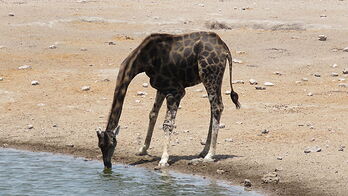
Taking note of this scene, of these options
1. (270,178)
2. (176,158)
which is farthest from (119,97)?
(270,178)

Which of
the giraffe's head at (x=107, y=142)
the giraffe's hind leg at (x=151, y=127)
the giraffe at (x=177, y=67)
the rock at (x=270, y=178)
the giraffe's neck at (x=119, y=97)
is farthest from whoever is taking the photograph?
the giraffe's hind leg at (x=151, y=127)

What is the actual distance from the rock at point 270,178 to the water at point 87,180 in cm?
52

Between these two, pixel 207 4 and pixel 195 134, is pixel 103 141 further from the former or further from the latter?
pixel 207 4

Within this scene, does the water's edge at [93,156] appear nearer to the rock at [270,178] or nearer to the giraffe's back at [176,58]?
the rock at [270,178]

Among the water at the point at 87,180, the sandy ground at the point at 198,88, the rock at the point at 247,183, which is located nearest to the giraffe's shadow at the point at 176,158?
the sandy ground at the point at 198,88

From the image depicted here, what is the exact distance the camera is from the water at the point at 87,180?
14281mm

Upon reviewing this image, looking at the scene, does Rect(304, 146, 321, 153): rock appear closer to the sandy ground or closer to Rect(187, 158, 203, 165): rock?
the sandy ground

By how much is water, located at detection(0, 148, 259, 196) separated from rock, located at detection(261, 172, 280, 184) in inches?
20.3

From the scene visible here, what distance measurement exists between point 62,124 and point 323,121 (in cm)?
634

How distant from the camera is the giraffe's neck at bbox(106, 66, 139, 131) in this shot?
15.7 meters

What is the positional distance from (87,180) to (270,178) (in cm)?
343

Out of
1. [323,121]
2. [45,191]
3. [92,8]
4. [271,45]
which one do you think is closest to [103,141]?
[45,191]

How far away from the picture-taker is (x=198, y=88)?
2350 centimetres

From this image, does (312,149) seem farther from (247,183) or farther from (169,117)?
(169,117)
